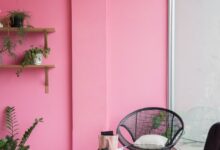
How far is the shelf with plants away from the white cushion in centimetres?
114

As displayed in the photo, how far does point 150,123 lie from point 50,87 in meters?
1.11

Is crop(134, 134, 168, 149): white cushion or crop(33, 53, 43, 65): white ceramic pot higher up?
crop(33, 53, 43, 65): white ceramic pot

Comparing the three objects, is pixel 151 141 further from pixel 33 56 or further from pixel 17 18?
pixel 17 18

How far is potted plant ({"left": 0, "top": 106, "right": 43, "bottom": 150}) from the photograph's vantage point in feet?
9.75

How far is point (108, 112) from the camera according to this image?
342cm

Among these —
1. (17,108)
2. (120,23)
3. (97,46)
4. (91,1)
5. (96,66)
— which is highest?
(91,1)

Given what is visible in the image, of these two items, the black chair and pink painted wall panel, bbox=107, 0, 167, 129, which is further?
pink painted wall panel, bbox=107, 0, 167, 129

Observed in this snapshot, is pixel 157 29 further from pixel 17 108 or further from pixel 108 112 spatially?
pixel 17 108

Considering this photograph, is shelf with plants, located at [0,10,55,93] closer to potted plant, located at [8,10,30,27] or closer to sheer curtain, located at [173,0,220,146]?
potted plant, located at [8,10,30,27]

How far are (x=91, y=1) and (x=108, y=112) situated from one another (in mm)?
1169

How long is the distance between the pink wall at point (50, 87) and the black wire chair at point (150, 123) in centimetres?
61

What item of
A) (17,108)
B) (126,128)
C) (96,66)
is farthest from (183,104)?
(17,108)

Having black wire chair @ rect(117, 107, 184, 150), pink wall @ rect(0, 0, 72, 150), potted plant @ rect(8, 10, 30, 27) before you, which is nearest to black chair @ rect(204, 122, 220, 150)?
black wire chair @ rect(117, 107, 184, 150)

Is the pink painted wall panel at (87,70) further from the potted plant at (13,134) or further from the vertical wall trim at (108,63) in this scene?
the potted plant at (13,134)
